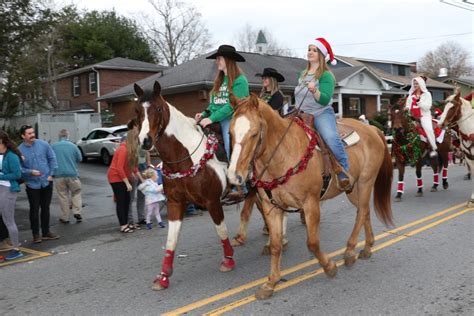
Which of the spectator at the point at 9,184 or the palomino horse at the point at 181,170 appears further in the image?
the spectator at the point at 9,184

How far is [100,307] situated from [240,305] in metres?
1.52

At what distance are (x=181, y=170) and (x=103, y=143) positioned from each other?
1699 centimetres

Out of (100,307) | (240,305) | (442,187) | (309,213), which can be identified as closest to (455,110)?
(442,187)

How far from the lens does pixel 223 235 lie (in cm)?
564

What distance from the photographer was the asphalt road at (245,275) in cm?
459

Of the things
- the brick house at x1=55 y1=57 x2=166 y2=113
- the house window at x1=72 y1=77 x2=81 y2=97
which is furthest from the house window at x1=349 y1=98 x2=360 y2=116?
the house window at x1=72 y1=77 x2=81 y2=97

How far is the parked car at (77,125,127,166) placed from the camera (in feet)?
68.7

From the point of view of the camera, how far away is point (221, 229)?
5.61m

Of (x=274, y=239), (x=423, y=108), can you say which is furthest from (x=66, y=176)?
(x=423, y=108)

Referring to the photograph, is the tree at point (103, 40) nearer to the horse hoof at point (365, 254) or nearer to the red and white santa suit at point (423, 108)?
the red and white santa suit at point (423, 108)

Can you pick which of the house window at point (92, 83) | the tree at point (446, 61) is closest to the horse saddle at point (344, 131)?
the house window at point (92, 83)

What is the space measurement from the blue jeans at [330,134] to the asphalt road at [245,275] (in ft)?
4.78

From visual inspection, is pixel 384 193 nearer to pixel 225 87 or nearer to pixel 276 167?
pixel 276 167

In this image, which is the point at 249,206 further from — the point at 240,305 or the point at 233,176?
the point at 233,176
